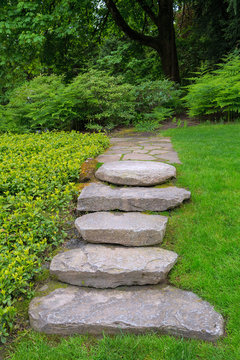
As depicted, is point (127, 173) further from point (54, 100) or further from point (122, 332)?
point (54, 100)

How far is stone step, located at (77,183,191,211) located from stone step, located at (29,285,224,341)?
998 mm

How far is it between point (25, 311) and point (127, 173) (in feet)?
6.13

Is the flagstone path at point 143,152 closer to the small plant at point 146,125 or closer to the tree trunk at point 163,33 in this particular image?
the small plant at point 146,125

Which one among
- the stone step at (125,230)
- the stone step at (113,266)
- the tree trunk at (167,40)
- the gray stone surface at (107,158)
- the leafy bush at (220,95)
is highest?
the tree trunk at (167,40)

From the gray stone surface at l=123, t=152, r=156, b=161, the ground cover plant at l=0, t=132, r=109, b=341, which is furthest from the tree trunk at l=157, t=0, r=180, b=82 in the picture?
the ground cover plant at l=0, t=132, r=109, b=341

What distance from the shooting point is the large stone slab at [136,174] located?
10.5 ft

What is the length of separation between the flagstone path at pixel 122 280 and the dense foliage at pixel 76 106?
4.70 meters

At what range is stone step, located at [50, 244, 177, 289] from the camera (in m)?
2.04

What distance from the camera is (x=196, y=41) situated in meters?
14.0

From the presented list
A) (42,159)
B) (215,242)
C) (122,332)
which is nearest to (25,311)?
(122,332)

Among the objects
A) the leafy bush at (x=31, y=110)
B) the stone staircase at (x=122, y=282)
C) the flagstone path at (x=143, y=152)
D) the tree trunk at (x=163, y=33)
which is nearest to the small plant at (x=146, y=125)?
the flagstone path at (x=143, y=152)

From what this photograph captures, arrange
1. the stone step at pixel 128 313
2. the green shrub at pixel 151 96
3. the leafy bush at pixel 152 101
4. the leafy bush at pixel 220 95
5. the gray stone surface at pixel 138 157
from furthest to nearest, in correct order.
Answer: the green shrub at pixel 151 96 < the leafy bush at pixel 152 101 < the leafy bush at pixel 220 95 < the gray stone surface at pixel 138 157 < the stone step at pixel 128 313

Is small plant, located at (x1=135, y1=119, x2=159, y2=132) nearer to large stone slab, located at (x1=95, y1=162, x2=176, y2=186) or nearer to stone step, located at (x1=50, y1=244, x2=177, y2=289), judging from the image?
large stone slab, located at (x1=95, y1=162, x2=176, y2=186)

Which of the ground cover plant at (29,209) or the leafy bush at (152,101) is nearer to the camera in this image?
the ground cover plant at (29,209)
